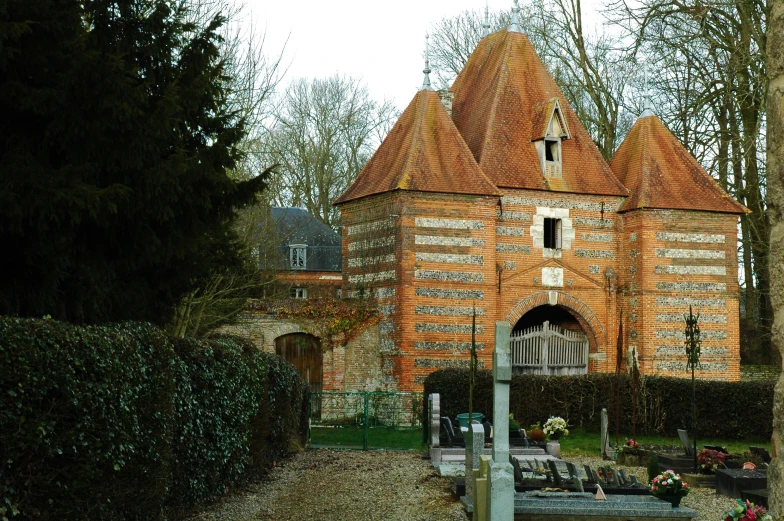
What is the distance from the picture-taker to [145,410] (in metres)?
9.32

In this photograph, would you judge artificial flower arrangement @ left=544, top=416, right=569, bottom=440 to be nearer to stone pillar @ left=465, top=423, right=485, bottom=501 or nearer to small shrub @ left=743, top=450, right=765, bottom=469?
small shrub @ left=743, top=450, right=765, bottom=469

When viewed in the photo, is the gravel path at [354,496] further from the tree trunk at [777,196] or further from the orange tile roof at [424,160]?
the orange tile roof at [424,160]

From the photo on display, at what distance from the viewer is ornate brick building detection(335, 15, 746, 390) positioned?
27.2m

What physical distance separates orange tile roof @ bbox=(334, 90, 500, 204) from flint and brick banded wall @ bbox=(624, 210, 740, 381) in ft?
Answer: 16.2

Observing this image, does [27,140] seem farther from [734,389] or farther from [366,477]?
[734,389]

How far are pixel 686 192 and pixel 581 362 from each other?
599cm

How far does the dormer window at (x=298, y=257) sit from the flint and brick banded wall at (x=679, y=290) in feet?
64.1

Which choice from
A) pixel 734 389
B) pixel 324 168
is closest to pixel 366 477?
pixel 734 389

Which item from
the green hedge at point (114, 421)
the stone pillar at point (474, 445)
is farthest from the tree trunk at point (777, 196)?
the stone pillar at point (474, 445)

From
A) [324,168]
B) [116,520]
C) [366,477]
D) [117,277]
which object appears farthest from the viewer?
[324,168]

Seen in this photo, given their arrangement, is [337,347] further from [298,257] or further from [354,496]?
[298,257]

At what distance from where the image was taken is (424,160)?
27938 mm

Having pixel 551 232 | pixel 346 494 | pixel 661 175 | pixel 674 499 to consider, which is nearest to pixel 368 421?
pixel 551 232

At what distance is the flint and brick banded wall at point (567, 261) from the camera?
2798 centimetres
